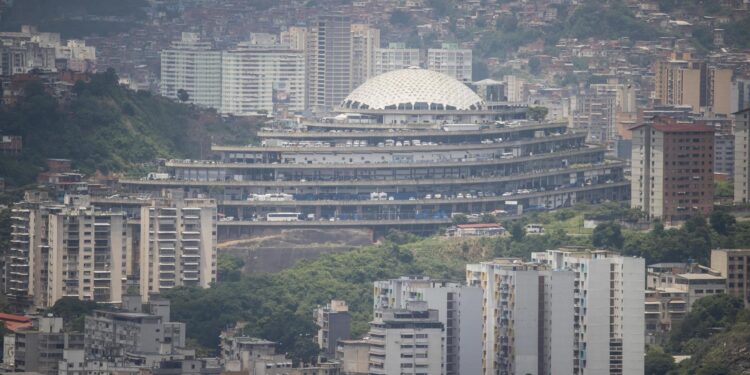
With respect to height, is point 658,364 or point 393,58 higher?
point 393,58

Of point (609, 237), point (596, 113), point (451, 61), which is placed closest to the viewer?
point (609, 237)

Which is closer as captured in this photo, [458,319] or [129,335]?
[458,319]

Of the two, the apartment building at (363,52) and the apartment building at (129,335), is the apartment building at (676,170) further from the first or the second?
the apartment building at (363,52)

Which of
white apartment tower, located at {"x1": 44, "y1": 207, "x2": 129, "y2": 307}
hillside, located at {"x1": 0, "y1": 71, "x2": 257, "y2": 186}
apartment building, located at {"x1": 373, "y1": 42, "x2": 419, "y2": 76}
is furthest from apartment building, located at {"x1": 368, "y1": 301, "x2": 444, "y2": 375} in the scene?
Answer: apartment building, located at {"x1": 373, "y1": 42, "x2": 419, "y2": 76}

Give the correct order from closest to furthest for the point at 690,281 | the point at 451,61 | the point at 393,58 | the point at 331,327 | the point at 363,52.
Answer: the point at 331,327 < the point at 690,281 < the point at 451,61 < the point at 363,52 < the point at 393,58

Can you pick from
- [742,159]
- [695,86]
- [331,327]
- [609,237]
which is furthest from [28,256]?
[695,86]

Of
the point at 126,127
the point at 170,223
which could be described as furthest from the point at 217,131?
the point at 170,223

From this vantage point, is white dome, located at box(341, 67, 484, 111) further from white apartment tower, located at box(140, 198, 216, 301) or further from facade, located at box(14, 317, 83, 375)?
facade, located at box(14, 317, 83, 375)

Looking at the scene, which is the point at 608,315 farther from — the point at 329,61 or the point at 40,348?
the point at 329,61
